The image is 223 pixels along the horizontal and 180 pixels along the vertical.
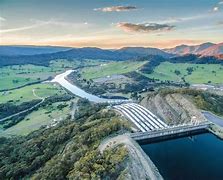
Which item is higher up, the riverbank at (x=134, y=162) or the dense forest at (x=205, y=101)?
the riverbank at (x=134, y=162)

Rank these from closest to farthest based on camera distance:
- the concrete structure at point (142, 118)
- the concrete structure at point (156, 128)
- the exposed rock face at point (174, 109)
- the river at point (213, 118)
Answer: the concrete structure at point (156, 128) < the river at point (213, 118) < the concrete structure at point (142, 118) < the exposed rock face at point (174, 109)

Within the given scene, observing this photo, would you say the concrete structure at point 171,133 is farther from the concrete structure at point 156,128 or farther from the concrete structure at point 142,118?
the concrete structure at point 142,118

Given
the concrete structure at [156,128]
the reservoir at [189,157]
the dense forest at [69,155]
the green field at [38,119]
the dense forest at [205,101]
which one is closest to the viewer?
the dense forest at [69,155]

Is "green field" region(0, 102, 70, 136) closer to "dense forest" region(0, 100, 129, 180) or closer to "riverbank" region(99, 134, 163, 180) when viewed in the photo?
"dense forest" region(0, 100, 129, 180)

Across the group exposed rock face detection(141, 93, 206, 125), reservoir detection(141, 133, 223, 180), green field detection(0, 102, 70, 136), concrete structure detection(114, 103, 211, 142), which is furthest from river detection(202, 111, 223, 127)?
green field detection(0, 102, 70, 136)

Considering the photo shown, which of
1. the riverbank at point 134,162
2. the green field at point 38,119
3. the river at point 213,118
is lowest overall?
the green field at point 38,119

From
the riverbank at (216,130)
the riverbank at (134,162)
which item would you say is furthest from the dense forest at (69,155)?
the riverbank at (216,130)

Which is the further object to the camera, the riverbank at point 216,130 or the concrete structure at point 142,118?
→ the concrete structure at point 142,118
